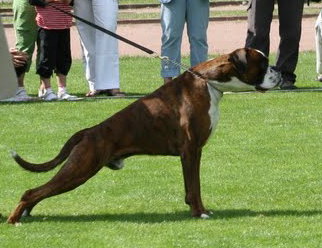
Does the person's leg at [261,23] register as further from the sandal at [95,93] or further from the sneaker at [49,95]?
the sneaker at [49,95]

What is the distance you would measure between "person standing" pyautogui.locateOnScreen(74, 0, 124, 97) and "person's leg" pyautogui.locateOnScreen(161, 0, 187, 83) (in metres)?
0.58

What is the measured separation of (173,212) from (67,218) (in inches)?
30.1

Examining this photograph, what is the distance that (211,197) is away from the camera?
29.9 feet

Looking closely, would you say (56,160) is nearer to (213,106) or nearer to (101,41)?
(213,106)

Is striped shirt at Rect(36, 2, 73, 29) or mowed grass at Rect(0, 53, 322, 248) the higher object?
striped shirt at Rect(36, 2, 73, 29)

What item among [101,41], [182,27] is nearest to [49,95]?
[101,41]

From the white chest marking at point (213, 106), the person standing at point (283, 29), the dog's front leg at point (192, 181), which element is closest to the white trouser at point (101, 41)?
the person standing at point (283, 29)

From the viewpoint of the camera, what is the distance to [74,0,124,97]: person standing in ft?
45.8

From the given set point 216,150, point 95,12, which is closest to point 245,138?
point 216,150

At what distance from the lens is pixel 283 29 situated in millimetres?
14461

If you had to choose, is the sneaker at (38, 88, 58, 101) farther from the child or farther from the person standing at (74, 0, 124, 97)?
the person standing at (74, 0, 124, 97)

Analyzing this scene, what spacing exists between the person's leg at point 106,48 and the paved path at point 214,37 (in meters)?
5.61

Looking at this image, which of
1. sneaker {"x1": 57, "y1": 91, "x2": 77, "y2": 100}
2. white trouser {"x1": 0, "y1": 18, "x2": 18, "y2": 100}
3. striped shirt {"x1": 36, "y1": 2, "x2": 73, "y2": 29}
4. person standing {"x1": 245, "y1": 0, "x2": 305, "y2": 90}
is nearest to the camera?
white trouser {"x1": 0, "y1": 18, "x2": 18, "y2": 100}

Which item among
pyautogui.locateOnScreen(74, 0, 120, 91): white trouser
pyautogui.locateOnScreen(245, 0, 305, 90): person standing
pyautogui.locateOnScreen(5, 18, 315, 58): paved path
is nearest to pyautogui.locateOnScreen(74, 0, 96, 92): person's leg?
pyautogui.locateOnScreen(74, 0, 120, 91): white trouser
